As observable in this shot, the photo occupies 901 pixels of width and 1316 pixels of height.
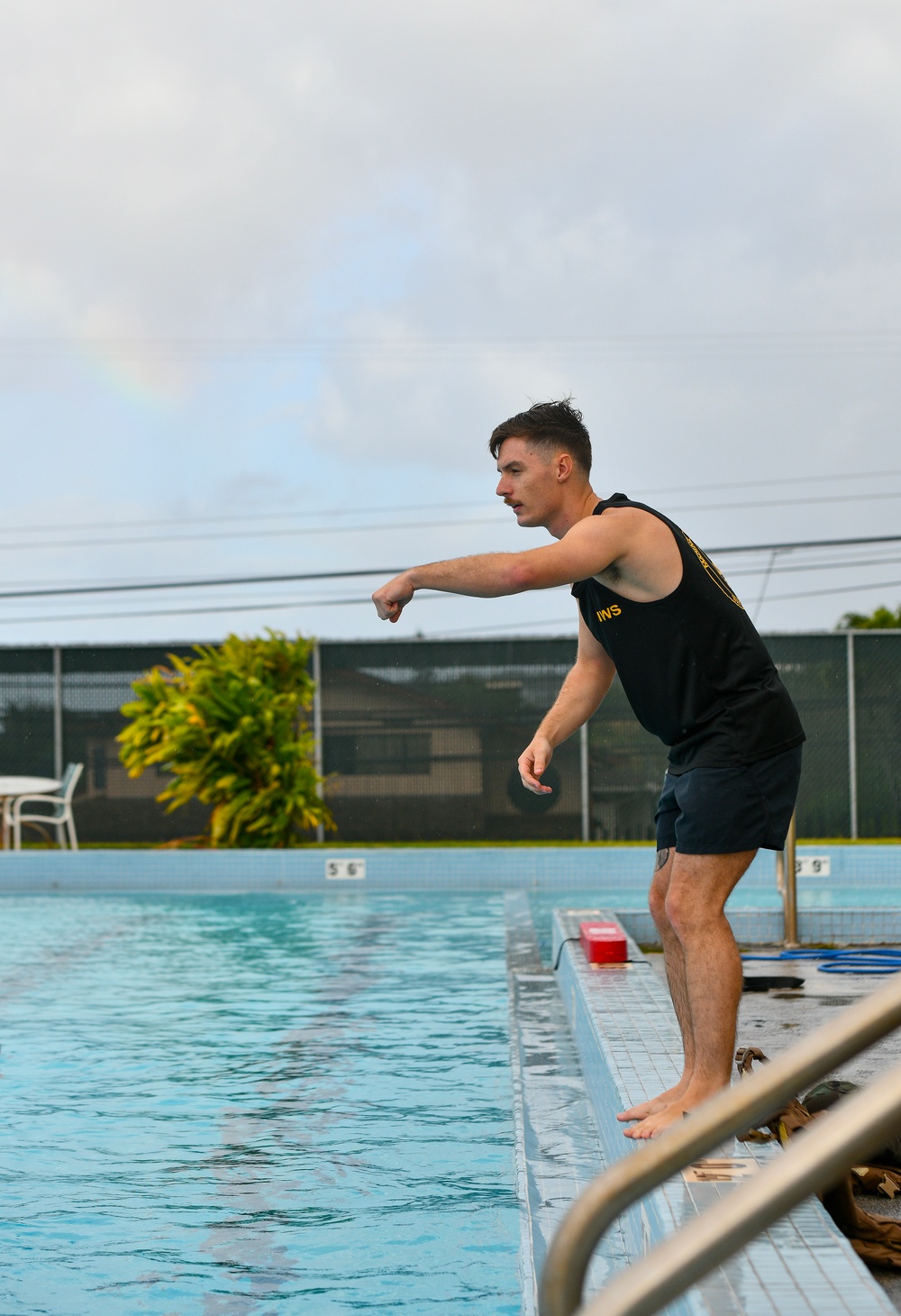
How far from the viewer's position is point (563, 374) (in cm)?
3038

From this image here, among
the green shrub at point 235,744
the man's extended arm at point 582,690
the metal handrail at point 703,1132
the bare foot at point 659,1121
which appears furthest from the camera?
the green shrub at point 235,744

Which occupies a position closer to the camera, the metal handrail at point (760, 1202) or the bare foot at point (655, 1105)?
the metal handrail at point (760, 1202)

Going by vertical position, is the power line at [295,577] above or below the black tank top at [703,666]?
above

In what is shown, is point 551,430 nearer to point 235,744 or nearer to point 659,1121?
point 659,1121

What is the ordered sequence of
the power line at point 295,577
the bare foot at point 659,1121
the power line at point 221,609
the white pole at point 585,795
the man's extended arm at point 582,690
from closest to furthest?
the bare foot at point 659,1121, the man's extended arm at point 582,690, the white pole at point 585,795, the power line at point 295,577, the power line at point 221,609

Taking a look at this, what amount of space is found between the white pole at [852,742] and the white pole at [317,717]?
17.8 ft

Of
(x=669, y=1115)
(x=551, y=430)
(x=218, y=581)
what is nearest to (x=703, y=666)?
(x=551, y=430)

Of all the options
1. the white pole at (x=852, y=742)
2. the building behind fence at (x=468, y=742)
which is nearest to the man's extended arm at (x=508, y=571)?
the building behind fence at (x=468, y=742)

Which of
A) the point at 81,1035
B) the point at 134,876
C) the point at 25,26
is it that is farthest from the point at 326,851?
the point at 25,26

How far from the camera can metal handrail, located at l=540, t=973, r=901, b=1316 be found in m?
1.20

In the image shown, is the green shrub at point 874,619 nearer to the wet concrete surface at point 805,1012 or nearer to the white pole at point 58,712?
the white pole at point 58,712

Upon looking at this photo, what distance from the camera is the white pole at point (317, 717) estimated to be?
13.4m

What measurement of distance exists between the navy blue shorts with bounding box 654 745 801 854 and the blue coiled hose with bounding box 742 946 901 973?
10.6ft

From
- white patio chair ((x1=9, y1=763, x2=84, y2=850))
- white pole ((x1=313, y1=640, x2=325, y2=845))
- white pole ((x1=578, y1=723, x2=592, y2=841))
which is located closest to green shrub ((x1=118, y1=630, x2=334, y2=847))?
white pole ((x1=313, y1=640, x2=325, y2=845))
